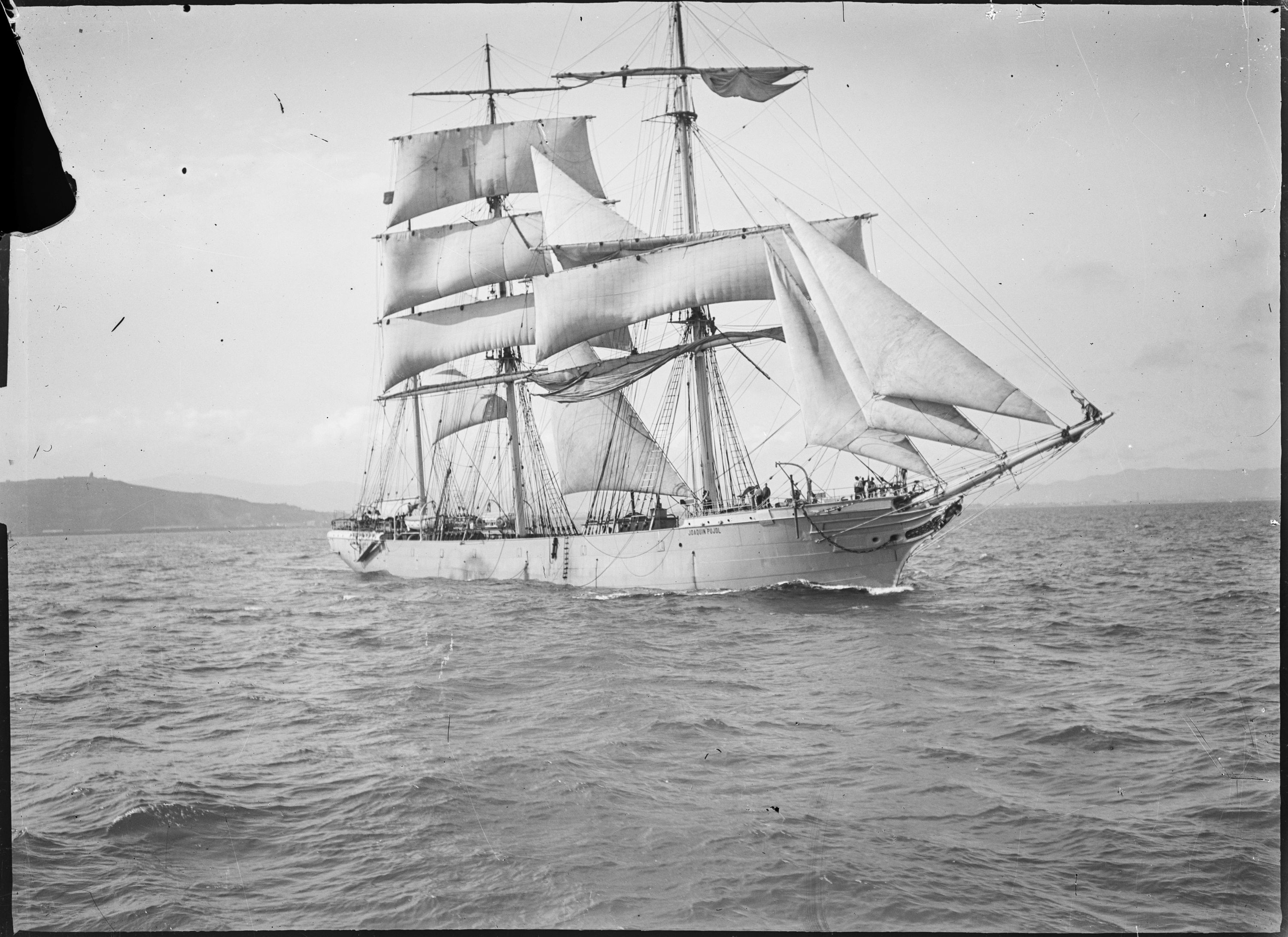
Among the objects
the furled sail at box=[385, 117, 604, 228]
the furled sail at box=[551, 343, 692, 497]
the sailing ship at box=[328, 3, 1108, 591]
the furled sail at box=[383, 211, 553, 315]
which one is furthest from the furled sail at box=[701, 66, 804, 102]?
the furled sail at box=[383, 211, 553, 315]

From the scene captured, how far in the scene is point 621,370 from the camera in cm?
3091

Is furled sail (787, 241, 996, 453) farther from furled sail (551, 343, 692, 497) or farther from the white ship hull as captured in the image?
furled sail (551, 343, 692, 497)

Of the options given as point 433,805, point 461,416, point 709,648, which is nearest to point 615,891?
point 433,805

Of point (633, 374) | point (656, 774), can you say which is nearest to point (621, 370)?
point (633, 374)

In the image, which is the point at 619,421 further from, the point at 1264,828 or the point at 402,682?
the point at 1264,828

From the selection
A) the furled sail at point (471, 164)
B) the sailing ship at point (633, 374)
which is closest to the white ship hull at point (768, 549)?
the sailing ship at point (633, 374)

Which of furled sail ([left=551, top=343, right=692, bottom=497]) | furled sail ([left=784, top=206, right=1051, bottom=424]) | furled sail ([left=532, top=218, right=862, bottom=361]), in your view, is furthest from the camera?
furled sail ([left=551, top=343, right=692, bottom=497])

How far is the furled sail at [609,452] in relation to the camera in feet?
107

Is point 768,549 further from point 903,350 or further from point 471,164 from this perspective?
point 471,164

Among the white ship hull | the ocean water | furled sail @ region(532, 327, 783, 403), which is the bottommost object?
the ocean water

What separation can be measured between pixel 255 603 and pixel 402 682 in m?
13.7

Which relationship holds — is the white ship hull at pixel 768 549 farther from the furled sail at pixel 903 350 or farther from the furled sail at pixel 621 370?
the furled sail at pixel 903 350

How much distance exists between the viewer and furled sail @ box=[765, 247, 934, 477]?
69.7 ft

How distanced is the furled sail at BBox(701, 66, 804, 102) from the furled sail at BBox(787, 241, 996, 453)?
6079mm
